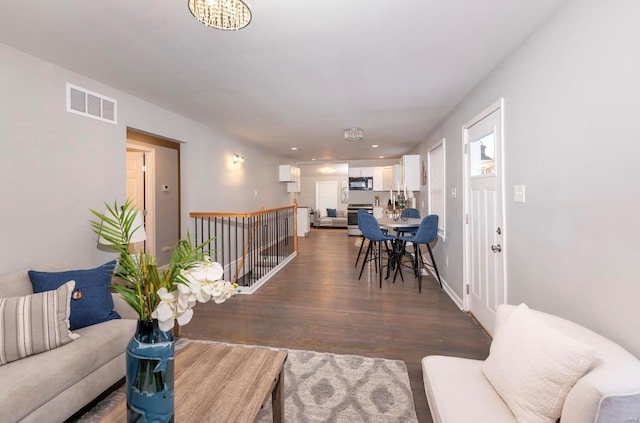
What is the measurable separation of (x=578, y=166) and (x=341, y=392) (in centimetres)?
194

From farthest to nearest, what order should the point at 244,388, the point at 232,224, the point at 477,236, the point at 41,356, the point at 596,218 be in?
the point at 232,224, the point at 477,236, the point at 41,356, the point at 596,218, the point at 244,388

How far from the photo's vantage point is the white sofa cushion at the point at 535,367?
108 cm

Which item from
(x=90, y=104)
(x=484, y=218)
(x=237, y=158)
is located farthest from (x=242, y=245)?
(x=484, y=218)

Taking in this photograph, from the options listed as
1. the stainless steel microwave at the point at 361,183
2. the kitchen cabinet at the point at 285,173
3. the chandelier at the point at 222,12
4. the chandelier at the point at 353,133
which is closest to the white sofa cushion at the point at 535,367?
the chandelier at the point at 222,12

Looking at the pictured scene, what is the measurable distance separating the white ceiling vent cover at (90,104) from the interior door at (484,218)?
3.68 m

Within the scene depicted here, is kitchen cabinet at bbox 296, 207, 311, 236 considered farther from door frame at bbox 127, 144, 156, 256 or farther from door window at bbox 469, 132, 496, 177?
door window at bbox 469, 132, 496, 177

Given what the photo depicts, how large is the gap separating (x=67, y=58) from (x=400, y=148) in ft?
19.8

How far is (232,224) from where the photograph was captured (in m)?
5.37

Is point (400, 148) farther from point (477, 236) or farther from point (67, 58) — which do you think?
point (67, 58)

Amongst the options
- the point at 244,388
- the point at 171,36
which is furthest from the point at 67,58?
the point at 244,388

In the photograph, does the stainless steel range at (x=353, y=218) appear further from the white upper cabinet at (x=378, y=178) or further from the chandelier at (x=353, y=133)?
the chandelier at (x=353, y=133)

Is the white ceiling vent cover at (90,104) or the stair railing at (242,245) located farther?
the stair railing at (242,245)

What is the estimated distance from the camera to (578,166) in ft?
5.16

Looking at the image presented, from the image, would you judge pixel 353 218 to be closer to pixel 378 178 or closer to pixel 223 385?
pixel 378 178
